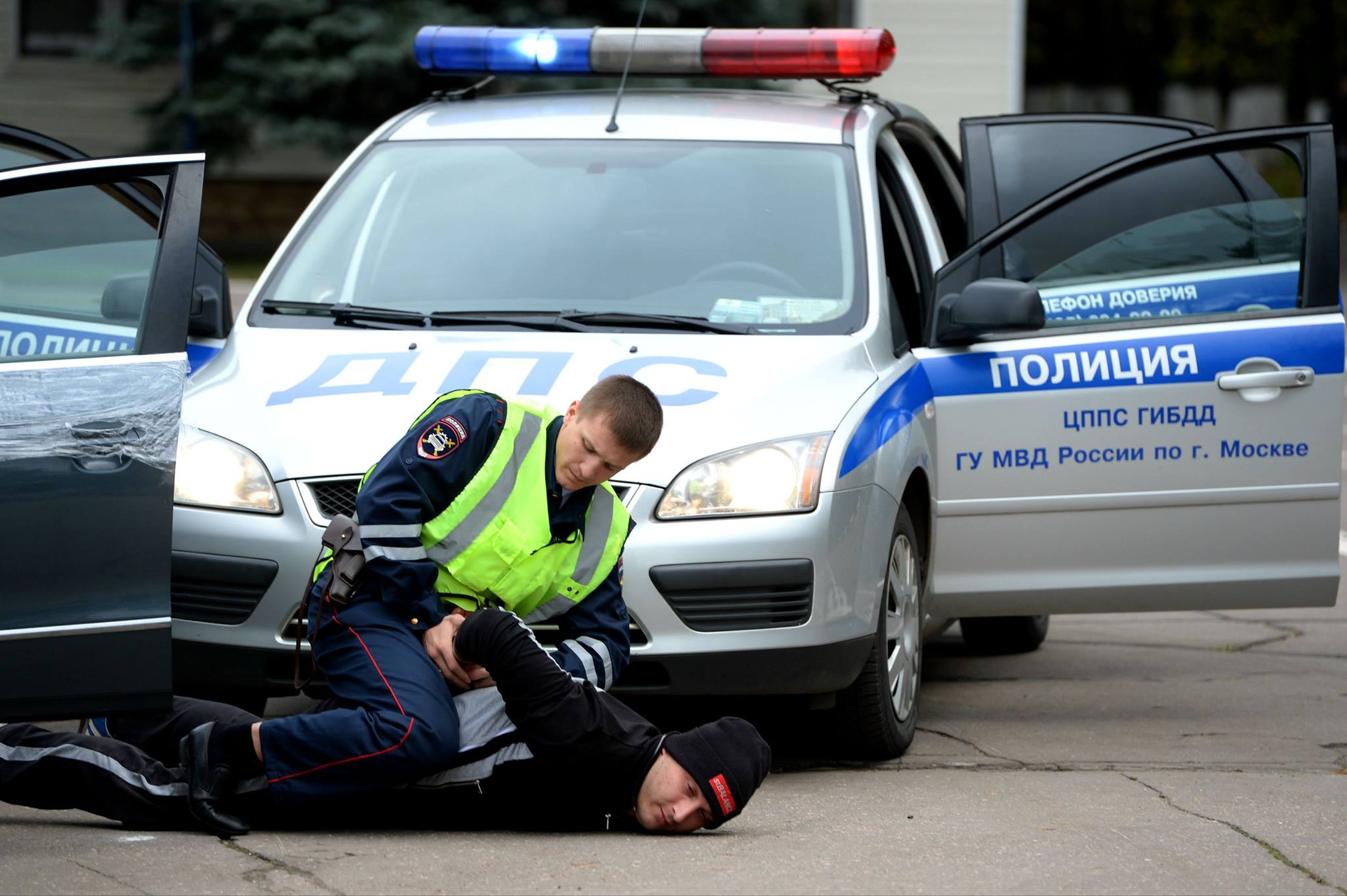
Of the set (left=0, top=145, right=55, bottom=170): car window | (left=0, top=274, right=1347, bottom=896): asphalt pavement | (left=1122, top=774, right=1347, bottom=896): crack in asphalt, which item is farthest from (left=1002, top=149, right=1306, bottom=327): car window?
(left=0, top=145, right=55, bottom=170): car window

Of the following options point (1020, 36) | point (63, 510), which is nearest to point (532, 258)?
point (63, 510)

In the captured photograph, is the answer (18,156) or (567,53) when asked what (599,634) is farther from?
(567,53)

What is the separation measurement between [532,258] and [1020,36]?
722 inches

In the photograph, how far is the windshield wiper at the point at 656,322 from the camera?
5129 mm

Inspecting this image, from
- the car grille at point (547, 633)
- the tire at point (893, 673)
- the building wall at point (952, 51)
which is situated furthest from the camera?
the building wall at point (952, 51)

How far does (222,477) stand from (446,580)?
74 centimetres

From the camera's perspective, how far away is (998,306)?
521 cm

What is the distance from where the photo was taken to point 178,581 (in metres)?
4.53

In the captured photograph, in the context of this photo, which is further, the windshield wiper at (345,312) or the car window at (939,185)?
the car window at (939,185)

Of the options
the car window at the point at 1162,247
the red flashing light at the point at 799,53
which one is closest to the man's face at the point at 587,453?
the car window at the point at 1162,247

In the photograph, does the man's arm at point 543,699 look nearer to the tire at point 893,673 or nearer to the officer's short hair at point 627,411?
the officer's short hair at point 627,411

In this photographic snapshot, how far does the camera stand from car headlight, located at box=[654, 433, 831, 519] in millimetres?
4480

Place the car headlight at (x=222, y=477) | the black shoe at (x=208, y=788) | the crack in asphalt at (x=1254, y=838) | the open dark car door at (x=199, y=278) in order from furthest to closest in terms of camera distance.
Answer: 1. the open dark car door at (x=199, y=278)
2. the car headlight at (x=222, y=477)
3. the black shoe at (x=208, y=788)
4. the crack in asphalt at (x=1254, y=838)

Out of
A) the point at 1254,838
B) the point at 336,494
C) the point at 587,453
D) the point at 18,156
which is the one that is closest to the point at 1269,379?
the point at 1254,838
